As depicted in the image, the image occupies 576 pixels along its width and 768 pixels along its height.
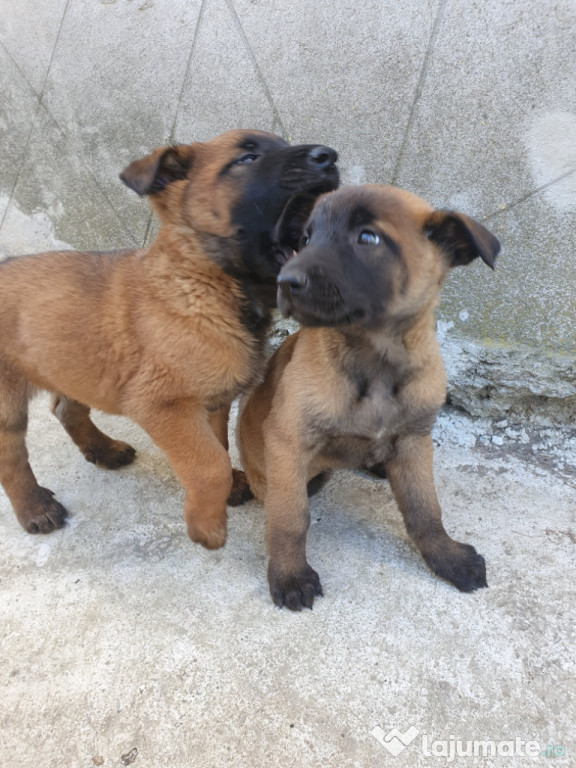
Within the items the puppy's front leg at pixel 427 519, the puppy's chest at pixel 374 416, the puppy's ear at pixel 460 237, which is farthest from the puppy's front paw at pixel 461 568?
the puppy's ear at pixel 460 237

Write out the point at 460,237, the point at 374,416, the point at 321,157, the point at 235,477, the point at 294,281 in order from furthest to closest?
the point at 235,477, the point at 321,157, the point at 374,416, the point at 460,237, the point at 294,281

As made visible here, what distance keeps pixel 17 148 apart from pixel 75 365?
2.80 meters

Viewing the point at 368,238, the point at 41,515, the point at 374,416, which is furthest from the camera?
the point at 41,515

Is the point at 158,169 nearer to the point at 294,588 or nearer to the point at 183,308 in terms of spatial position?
the point at 183,308

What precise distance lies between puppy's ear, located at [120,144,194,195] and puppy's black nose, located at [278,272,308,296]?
3.07 feet

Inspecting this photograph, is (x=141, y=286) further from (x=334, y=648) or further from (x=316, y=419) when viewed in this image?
(x=334, y=648)

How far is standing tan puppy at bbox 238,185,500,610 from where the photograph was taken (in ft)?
7.13

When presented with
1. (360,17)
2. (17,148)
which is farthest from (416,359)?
(17,148)

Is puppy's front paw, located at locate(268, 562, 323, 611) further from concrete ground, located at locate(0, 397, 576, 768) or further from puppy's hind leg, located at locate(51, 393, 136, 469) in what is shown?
puppy's hind leg, located at locate(51, 393, 136, 469)

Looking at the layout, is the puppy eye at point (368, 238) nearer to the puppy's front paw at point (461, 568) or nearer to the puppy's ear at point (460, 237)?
the puppy's ear at point (460, 237)

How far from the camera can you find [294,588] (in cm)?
263

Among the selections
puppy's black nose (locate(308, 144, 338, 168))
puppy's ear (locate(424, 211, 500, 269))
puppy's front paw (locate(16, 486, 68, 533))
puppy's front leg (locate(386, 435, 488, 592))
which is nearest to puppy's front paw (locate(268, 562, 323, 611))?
puppy's front leg (locate(386, 435, 488, 592))

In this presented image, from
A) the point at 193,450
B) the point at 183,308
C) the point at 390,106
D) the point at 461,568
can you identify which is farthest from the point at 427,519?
the point at 390,106

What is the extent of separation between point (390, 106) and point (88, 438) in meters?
2.74
